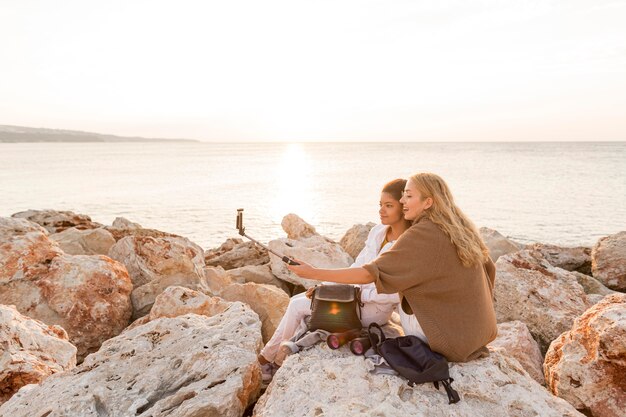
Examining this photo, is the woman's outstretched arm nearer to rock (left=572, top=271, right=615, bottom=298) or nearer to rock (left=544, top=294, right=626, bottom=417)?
rock (left=544, top=294, right=626, bottom=417)

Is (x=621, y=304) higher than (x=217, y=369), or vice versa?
(x=621, y=304)

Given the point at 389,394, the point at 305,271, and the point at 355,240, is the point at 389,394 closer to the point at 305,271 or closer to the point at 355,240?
the point at 305,271

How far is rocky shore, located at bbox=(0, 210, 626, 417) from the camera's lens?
3.59 meters

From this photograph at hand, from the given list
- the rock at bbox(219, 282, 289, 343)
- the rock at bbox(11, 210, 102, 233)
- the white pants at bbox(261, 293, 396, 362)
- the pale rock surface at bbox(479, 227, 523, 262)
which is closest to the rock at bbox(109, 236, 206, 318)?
the rock at bbox(219, 282, 289, 343)

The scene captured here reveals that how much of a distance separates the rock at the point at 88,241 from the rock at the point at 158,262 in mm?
Answer: 1419

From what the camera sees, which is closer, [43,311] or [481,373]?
[481,373]

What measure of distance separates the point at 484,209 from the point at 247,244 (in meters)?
24.9

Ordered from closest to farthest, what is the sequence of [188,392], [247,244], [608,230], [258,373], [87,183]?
[188,392] → [258,373] → [247,244] → [608,230] → [87,183]

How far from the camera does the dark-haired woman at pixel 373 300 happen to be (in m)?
4.50

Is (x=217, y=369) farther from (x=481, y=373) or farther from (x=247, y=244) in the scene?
(x=247, y=244)

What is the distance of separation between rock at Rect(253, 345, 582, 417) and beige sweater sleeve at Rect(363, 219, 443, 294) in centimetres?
74

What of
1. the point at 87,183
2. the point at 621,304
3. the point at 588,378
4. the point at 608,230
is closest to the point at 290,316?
the point at 588,378

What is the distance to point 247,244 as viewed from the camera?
1316 cm

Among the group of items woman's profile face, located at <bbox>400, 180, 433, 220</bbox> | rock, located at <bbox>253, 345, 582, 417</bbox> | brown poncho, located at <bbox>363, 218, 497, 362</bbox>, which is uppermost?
woman's profile face, located at <bbox>400, 180, 433, 220</bbox>
